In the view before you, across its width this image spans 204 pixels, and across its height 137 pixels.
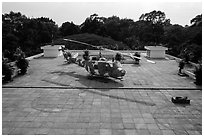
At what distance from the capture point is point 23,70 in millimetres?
11914

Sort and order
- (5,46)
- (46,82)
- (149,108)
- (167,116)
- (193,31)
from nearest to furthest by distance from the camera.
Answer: (167,116) < (149,108) < (46,82) < (5,46) < (193,31)

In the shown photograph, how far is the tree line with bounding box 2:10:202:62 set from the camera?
91.3ft

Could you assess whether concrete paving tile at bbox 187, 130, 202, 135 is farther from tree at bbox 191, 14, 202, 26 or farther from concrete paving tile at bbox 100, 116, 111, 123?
tree at bbox 191, 14, 202, 26

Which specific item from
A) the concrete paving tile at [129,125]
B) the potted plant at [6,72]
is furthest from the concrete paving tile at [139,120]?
the potted plant at [6,72]

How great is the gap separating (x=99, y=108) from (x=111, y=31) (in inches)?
1455

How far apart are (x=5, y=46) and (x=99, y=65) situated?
833 inches

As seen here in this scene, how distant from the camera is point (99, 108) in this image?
6484 mm

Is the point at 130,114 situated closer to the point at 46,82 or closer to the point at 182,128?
the point at 182,128

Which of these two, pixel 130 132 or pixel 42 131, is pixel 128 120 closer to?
pixel 130 132

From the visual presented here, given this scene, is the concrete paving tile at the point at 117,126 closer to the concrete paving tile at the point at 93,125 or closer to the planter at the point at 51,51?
the concrete paving tile at the point at 93,125

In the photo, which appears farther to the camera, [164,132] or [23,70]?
[23,70]

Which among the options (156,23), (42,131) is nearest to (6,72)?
(42,131)

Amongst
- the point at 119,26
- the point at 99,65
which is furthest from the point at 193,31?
the point at 99,65

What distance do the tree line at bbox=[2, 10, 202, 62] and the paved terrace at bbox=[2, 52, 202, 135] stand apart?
17270 millimetres
